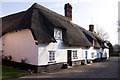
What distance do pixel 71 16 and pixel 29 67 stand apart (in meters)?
16.6

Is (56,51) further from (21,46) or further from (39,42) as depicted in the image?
(21,46)

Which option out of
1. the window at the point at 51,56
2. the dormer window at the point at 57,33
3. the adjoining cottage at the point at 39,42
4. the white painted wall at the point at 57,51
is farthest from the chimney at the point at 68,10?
the window at the point at 51,56

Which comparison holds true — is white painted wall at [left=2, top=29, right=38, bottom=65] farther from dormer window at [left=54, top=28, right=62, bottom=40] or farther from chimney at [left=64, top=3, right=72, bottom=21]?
chimney at [left=64, top=3, right=72, bottom=21]

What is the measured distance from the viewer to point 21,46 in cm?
1405

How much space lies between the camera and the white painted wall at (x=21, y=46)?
502 inches

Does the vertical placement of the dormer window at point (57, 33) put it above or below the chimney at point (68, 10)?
below

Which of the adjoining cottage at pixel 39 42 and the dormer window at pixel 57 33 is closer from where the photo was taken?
the adjoining cottage at pixel 39 42

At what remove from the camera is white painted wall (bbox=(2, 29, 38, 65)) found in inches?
502

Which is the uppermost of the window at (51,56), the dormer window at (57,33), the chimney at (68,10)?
the chimney at (68,10)

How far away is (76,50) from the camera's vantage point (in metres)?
18.8

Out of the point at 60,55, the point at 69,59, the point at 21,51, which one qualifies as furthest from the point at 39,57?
the point at 69,59

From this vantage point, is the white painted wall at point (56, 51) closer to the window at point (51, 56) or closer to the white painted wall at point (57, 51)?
the white painted wall at point (57, 51)

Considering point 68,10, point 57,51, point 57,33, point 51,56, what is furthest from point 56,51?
point 68,10

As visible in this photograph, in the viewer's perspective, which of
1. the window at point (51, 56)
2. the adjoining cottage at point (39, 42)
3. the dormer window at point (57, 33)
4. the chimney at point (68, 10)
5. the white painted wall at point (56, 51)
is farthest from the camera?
the chimney at point (68, 10)
